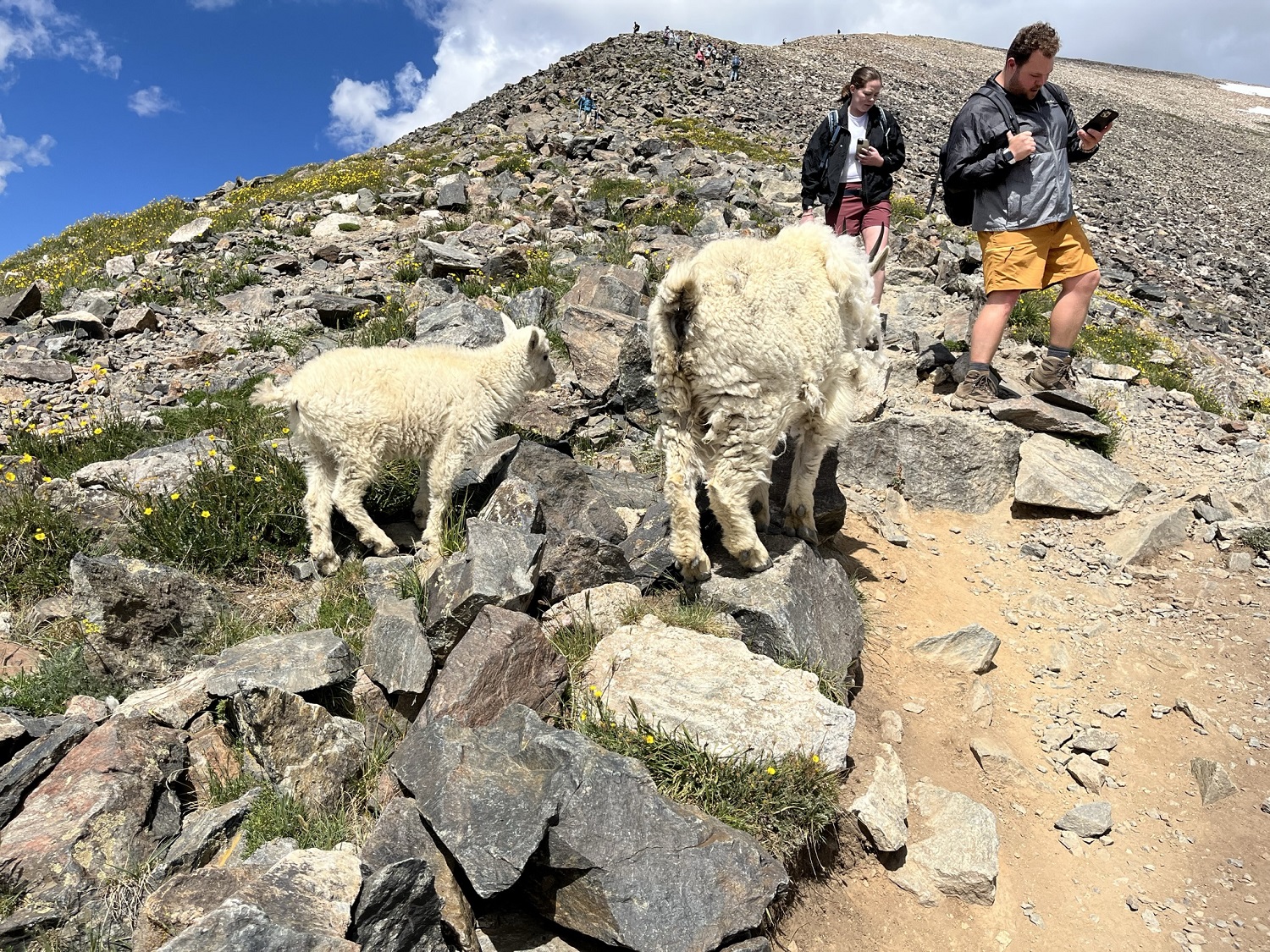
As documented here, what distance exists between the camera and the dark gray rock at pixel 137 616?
179 inches

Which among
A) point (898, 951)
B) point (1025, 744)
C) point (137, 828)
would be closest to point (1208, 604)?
point (1025, 744)

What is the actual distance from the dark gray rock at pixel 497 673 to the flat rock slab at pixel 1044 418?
5915 mm

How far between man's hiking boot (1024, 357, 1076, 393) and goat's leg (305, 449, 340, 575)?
784cm

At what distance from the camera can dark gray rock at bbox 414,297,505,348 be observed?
9.23 m

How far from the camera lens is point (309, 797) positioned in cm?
357

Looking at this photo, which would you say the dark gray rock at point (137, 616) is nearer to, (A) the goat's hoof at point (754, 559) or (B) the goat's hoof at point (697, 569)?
(B) the goat's hoof at point (697, 569)

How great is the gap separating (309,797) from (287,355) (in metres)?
8.38

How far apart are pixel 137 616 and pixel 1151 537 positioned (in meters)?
8.32

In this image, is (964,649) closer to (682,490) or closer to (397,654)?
(682,490)

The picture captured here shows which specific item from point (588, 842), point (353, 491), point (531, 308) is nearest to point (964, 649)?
point (588, 842)

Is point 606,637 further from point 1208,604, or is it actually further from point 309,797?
point 1208,604

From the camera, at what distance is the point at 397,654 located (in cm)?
436

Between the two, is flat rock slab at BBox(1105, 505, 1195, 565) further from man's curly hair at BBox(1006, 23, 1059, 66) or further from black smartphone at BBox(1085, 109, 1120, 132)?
man's curly hair at BBox(1006, 23, 1059, 66)

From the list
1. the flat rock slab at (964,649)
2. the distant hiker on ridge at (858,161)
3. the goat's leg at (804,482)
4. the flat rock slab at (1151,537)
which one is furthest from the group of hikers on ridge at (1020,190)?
the flat rock slab at (964,649)
